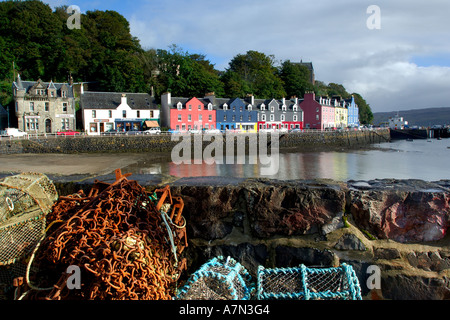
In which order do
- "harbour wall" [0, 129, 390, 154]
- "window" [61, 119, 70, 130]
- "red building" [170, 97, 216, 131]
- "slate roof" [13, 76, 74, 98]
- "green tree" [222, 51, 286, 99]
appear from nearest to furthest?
"harbour wall" [0, 129, 390, 154] < "slate roof" [13, 76, 74, 98] < "window" [61, 119, 70, 130] < "red building" [170, 97, 216, 131] < "green tree" [222, 51, 286, 99]

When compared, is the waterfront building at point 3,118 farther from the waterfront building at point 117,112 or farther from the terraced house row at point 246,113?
the terraced house row at point 246,113

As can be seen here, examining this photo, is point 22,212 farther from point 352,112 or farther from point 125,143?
point 352,112

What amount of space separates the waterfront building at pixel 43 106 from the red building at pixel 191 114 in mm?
14298

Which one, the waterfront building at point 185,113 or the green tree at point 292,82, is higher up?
the green tree at point 292,82

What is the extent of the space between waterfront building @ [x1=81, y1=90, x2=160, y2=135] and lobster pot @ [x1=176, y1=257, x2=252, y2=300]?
47.2m

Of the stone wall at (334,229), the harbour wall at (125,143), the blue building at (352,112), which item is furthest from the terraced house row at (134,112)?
the stone wall at (334,229)

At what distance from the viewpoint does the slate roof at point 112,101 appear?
46.8 meters

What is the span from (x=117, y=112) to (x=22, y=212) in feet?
158

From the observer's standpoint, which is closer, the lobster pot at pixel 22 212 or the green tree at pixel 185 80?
the lobster pot at pixel 22 212

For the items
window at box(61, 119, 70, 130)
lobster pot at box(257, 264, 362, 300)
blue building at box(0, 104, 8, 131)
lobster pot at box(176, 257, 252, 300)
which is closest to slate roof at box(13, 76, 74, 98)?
window at box(61, 119, 70, 130)

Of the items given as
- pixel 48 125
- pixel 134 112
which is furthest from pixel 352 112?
pixel 48 125

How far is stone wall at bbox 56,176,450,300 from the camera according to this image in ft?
7.81

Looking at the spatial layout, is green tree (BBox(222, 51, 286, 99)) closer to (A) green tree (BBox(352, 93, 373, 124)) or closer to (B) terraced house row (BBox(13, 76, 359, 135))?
(B) terraced house row (BBox(13, 76, 359, 135))

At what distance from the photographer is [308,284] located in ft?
7.38
